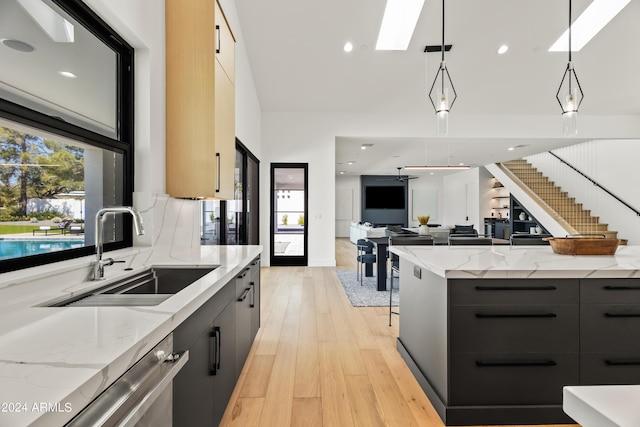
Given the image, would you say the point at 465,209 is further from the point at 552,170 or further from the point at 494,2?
the point at 494,2

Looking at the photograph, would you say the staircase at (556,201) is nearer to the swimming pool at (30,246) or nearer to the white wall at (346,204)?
the white wall at (346,204)

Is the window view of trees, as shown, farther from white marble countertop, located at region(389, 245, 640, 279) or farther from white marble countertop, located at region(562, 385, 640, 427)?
white marble countertop, located at region(389, 245, 640, 279)

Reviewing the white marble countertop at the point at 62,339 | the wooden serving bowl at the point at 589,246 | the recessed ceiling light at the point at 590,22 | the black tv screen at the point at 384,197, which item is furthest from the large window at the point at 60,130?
the black tv screen at the point at 384,197

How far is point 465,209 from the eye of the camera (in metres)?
13.1

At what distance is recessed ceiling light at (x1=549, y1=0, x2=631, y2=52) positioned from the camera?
4.80 metres

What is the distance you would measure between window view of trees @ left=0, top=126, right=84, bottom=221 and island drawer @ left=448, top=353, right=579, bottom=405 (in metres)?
2.23

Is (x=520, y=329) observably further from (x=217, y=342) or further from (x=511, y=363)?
(x=217, y=342)

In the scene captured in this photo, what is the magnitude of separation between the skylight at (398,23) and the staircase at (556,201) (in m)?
6.49

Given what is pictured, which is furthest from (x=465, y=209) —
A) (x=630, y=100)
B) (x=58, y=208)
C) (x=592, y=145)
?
(x=58, y=208)

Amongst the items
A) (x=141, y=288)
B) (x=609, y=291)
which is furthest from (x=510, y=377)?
(x=141, y=288)

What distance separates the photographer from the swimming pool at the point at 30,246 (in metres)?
1.33

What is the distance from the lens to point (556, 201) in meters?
9.38

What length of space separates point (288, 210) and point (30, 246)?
18.1 ft

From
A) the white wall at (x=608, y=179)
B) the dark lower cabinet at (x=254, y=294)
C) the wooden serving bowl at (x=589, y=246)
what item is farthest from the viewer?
the white wall at (x=608, y=179)
